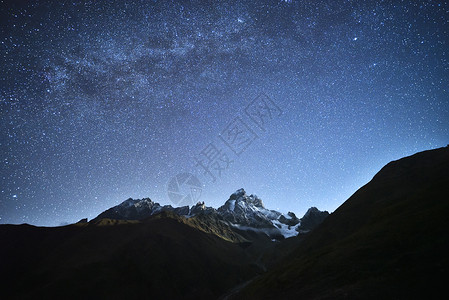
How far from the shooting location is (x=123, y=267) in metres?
68.8

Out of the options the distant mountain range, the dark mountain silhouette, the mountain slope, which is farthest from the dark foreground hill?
the dark mountain silhouette

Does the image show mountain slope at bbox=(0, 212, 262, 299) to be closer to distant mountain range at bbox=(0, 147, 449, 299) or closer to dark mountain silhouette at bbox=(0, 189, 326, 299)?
dark mountain silhouette at bbox=(0, 189, 326, 299)

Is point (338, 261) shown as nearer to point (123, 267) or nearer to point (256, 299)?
point (256, 299)

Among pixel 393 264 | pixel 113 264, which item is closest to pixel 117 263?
pixel 113 264

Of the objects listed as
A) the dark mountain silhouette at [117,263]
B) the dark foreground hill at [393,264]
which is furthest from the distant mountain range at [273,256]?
the dark mountain silhouette at [117,263]

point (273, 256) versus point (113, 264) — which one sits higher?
point (113, 264)

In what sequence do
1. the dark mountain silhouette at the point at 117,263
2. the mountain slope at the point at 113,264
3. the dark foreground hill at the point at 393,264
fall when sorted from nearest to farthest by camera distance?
the dark foreground hill at the point at 393,264
the mountain slope at the point at 113,264
the dark mountain silhouette at the point at 117,263

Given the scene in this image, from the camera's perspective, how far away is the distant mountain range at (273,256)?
70.7 ft

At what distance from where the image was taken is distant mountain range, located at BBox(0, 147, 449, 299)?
848 inches

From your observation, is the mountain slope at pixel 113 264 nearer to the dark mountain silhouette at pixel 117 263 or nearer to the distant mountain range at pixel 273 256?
the dark mountain silhouette at pixel 117 263

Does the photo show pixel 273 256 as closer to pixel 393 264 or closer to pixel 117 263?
pixel 117 263

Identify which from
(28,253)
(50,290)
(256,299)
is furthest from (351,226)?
(28,253)

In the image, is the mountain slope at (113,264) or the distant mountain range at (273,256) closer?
the distant mountain range at (273,256)

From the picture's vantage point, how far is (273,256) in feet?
377
